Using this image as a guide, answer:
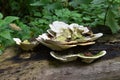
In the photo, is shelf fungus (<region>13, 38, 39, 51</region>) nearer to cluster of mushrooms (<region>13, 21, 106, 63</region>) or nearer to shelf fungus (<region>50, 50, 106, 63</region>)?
cluster of mushrooms (<region>13, 21, 106, 63</region>)

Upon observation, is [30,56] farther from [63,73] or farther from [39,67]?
[63,73]

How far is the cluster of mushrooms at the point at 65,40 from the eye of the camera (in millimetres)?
1609

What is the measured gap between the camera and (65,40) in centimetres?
168

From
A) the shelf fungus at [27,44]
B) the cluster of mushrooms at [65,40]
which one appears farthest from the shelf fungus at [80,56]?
the shelf fungus at [27,44]

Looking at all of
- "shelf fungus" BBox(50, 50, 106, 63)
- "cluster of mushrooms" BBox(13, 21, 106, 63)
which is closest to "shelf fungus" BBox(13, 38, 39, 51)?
"cluster of mushrooms" BBox(13, 21, 106, 63)

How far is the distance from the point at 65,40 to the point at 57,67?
17cm

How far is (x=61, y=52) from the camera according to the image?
1666 mm

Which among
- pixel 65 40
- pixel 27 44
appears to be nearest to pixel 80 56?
pixel 65 40

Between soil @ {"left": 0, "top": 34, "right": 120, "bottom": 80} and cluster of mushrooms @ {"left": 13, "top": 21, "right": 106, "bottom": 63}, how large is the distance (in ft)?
0.15

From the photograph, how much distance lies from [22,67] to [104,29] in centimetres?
70

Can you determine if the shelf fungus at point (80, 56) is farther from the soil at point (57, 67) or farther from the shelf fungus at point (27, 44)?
the shelf fungus at point (27, 44)

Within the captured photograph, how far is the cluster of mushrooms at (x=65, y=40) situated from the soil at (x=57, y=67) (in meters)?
0.05

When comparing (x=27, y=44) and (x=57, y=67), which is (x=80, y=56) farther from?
(x=27, y=44)

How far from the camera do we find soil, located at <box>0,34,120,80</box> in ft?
5.28
